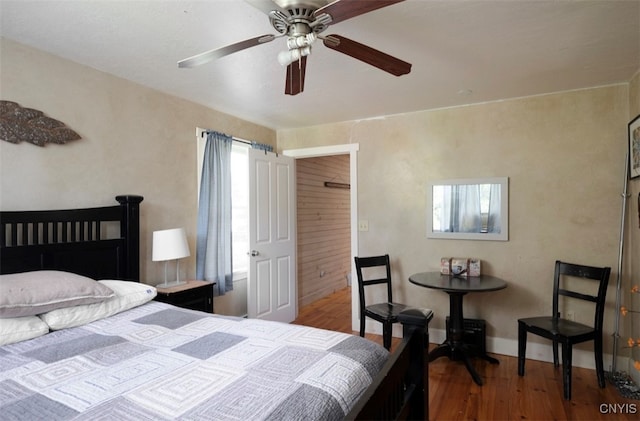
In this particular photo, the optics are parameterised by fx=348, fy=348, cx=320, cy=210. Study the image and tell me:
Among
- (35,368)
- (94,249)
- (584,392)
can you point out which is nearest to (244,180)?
(94,249)

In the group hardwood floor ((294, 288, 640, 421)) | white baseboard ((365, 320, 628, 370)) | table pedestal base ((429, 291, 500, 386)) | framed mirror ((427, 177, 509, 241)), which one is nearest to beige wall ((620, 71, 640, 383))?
white baseboard ((365, 320, 628, 370))

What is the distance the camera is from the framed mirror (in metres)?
3.31

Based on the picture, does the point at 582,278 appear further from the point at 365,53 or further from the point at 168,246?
the point at 168,246

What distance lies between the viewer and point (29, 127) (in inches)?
85.6

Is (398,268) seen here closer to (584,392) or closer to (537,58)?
(584,392)

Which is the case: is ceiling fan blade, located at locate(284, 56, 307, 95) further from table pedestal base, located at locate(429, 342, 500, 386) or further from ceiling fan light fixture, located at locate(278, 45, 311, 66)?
table pedestal base, located at locate(429, 342, 500, 386)

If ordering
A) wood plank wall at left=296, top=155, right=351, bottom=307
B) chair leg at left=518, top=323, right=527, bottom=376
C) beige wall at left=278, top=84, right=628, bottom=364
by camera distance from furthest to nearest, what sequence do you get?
wood plank wall at left=296, top=155, right=351, bottom=307 → beige wall at left=278, top=84, right=628, bottom=364 → chair leg at left=518, top=323, right=527, bottom=376

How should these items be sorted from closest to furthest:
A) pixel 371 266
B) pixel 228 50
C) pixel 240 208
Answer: pixel 228 50 < pixel 371 266 < pixel 240 208

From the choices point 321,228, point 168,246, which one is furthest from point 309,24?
point 321,228

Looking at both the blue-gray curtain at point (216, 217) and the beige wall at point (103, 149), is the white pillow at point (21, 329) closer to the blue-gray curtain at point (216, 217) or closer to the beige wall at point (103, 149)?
the beige wall at point (103, 149)

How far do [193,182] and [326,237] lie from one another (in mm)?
2780

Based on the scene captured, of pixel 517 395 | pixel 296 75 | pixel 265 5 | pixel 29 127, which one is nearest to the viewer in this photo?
pixel 265 5

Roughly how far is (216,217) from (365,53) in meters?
2.37

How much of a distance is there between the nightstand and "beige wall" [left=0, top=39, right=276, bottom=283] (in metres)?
0.32
